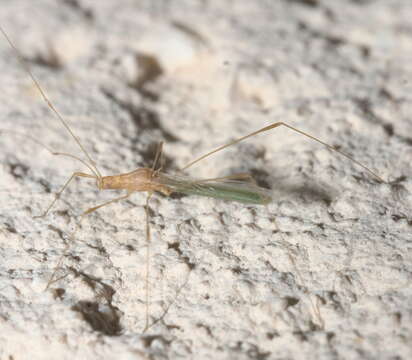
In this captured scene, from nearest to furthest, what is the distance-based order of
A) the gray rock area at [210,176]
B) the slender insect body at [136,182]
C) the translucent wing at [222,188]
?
the gray rock area at [210,176]
the translucent wing at [222,188]
the slender insect body at [136,182]

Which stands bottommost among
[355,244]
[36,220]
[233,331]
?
[36,220]

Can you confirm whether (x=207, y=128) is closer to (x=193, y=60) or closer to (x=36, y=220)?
(x=193, y=60)

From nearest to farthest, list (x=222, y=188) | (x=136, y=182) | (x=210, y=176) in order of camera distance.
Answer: (x=222, y=188) < (x=136, y=182) < (x=210, y=176)

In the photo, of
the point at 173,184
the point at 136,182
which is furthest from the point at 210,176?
the point at 136,182

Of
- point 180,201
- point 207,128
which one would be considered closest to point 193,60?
point 207,128

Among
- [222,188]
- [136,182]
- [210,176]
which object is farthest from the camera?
[210,176]

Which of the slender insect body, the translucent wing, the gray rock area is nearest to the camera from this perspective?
the gray rock area

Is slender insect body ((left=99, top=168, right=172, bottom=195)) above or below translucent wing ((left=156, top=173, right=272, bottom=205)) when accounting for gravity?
below

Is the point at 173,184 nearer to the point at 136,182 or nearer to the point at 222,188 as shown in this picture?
the point at 136,182
